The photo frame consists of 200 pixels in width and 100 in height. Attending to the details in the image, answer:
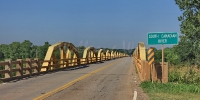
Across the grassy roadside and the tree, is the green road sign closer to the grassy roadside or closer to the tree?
the grassy roadside

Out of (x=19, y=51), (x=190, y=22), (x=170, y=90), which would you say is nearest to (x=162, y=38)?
(x=170, y=90)

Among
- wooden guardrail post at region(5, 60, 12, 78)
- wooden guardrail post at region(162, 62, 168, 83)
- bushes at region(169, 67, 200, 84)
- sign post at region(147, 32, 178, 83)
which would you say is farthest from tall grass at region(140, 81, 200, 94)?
wooden guardrail post at region(5, 60, 12, 78)

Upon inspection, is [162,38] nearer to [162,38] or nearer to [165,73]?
[162,38]

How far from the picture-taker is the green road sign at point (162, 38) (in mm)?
15266

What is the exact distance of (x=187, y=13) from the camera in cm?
3469

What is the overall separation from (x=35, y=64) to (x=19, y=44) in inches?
5348

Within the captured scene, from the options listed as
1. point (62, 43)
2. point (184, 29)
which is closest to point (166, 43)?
point (62, 43)

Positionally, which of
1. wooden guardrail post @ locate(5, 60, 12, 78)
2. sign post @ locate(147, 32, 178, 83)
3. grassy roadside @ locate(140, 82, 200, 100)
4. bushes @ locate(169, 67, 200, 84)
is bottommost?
grassy roadside @ locate(140, 82, 200, 100)

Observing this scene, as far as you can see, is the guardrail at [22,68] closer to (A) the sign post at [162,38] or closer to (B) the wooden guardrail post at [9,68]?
(B) the wooden guardrail post at [9,68]

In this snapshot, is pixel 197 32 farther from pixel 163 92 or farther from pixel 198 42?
pixel 163 92

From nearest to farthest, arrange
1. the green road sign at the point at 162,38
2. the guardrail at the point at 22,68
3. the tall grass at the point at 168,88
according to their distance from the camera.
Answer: the tall grass at the point at 168,88
the green road sign at the point at 162,38
the guardrail at the point at 22,68

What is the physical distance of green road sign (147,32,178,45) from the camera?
15266 millimetres

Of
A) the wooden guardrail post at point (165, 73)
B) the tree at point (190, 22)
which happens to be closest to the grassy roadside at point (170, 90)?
the wooden guardrail post at point (165, 73)

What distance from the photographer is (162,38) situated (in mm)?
15492
